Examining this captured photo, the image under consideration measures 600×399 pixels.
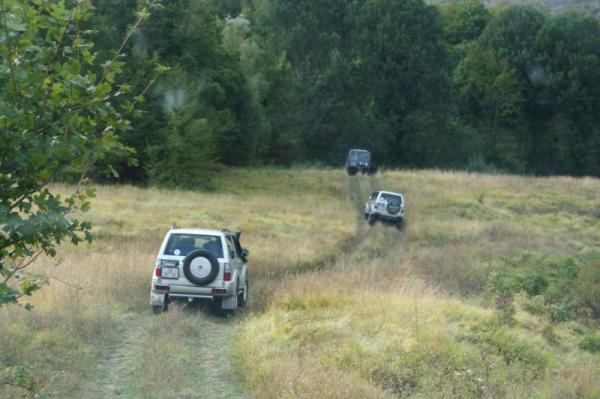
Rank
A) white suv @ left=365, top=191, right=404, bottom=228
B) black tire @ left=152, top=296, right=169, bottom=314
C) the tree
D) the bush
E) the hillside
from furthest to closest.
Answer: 1. the hillside
2. white suv @ left=365, top=191, right=404, bottom=228
3. the bush
4. black tire @ left=152, top=296, right=169, bottom=314
5. the tree

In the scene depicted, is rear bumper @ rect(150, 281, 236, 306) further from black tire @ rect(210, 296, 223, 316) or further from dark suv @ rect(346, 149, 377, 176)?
dark suv @ rect(346, 149, 377, 176)

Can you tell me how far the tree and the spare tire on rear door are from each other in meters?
8.66

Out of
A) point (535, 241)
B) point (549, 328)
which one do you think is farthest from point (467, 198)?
point (549, 328)

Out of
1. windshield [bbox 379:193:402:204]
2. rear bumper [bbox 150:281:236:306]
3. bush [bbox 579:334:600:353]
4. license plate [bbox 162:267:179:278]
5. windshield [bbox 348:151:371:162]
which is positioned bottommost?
bush [bbox 579:334:600:353]

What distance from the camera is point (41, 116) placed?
466cm

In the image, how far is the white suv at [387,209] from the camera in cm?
3316

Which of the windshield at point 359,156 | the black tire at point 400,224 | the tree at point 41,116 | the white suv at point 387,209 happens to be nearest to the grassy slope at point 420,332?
the tree at point 41,116

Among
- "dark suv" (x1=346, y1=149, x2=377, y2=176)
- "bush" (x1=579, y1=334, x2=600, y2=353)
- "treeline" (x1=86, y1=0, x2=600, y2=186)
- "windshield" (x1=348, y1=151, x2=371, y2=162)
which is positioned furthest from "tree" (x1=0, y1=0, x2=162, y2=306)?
"treeline" (x1=86, y1=0, x2=600, y2=186)

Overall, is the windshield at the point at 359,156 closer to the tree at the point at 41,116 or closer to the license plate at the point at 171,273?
the license plate at the point at 171,273

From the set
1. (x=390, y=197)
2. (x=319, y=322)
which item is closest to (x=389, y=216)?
(x=390, y=197)

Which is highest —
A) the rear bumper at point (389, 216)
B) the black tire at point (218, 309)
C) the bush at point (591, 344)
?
the black tire at point (218, 309)

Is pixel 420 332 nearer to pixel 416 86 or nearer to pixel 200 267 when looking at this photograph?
pixel 200 267

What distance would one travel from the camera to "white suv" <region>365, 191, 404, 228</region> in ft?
109

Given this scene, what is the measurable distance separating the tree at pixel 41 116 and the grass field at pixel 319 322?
1602 millimetres
